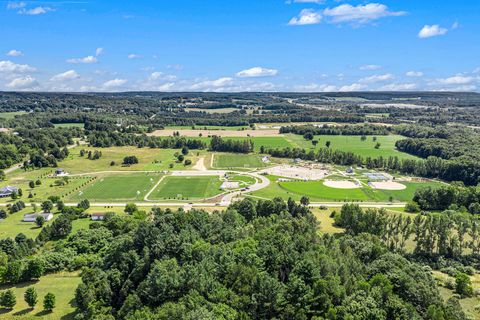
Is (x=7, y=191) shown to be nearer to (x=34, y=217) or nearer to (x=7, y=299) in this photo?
(x=34, y=217)

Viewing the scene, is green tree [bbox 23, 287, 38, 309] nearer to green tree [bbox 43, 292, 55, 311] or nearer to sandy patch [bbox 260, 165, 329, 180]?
green tree [bbox 43, 292, 55, 311]

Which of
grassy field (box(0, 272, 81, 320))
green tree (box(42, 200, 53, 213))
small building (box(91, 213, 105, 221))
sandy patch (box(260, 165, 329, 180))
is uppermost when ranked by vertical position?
green tree (box(42, 200, 53, 213))

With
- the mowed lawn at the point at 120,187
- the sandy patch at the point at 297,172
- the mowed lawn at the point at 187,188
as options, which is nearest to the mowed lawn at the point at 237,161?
the sandy patch at the point at 297,172

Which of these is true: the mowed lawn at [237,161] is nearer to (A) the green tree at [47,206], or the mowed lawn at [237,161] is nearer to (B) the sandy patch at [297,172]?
(B) the sandy patch at [297,172]

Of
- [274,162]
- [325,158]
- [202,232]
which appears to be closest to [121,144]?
[274,162]

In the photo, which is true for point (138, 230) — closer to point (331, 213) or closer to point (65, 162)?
point (331, 213)

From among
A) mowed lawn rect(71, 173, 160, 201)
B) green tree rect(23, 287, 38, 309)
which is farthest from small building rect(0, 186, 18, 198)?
green tree rect(23, 287, 38, 309)
